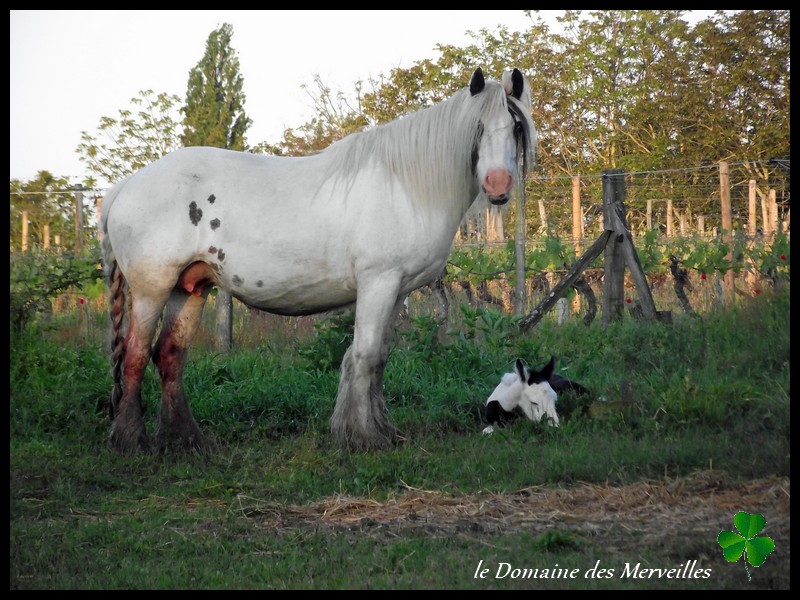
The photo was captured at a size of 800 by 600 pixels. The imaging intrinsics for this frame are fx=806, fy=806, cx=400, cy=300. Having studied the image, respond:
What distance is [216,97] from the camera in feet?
89.9

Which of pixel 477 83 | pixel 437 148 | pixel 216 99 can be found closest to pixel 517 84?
pixel 477 83

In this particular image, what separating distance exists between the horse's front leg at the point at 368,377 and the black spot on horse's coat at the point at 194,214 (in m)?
1.24

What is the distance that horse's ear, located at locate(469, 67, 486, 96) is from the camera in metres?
5.33

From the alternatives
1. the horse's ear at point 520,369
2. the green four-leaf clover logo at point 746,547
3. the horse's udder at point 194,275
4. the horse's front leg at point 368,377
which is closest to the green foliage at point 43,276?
the horse's udder at point 194,275

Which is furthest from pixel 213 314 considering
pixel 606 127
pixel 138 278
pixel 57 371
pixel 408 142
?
pixel 606 127

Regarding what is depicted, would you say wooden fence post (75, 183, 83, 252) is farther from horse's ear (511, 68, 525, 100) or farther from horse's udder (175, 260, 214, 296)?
horse's ear (511, 68, 525, 100)

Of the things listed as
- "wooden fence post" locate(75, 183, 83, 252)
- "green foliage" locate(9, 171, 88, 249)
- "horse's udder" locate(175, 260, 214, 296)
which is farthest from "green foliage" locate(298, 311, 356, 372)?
"green foliage" locate(9, 171, 88, 249)

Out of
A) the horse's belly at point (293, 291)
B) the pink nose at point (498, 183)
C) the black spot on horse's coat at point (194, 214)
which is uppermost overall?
the pink nose at point (498, 183)

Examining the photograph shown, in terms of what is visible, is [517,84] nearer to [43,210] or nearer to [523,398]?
[523,398]

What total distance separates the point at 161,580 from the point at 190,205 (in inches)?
116

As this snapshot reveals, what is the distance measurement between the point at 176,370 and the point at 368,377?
146 cm

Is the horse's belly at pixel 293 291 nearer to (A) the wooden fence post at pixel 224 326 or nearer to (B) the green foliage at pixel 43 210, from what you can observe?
(A) the wooden fence post at pixel 224 326

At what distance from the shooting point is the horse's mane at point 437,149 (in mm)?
5426

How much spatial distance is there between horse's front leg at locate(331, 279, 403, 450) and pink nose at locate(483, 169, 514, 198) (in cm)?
90
